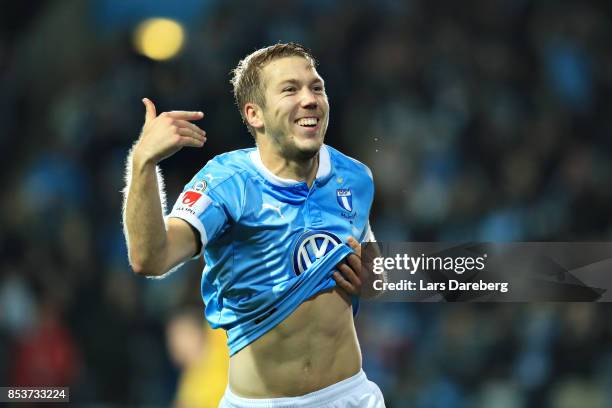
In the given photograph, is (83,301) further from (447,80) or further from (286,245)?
(286,245)

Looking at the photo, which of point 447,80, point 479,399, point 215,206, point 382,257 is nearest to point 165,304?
point 479,399

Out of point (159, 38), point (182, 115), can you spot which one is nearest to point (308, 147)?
point (182, 115)

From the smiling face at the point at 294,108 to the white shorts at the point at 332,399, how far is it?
78 cm

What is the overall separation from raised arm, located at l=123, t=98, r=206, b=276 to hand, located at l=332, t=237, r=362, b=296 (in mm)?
632

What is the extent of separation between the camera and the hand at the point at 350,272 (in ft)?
10.7

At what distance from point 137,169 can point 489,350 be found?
14.3 ft

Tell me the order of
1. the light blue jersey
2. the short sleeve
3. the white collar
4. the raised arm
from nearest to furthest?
the raised arm → the short sleeve → the light blue jersey → the white collar

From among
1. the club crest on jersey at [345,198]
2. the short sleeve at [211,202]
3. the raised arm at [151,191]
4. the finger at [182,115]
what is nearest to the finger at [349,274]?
the club crest on jersey at [345,198]

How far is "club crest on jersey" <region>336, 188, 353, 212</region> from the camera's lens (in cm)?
344

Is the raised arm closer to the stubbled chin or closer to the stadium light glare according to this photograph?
the stubbled chin

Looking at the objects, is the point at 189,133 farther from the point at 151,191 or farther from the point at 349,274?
the point at 349,274

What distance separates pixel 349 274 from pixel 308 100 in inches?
23.3

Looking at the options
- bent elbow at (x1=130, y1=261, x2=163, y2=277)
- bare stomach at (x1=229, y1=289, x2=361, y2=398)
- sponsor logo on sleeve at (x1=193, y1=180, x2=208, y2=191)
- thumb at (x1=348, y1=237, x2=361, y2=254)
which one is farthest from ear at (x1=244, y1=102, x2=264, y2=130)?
bent elbow at (x1=130, y1=261, x2=163, y2=277)

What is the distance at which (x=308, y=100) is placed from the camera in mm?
3287
